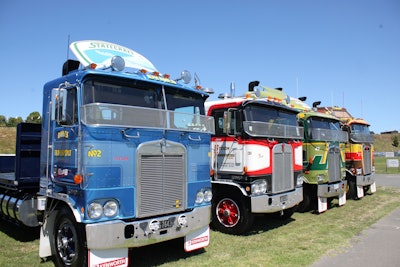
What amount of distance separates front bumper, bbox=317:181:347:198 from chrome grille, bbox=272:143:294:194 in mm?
2229

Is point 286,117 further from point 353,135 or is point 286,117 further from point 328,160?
point 353,135

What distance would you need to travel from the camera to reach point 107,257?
4789 millimetres

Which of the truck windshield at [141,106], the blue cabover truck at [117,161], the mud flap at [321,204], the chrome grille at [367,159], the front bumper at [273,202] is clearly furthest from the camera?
the chrome grille at [367,159]

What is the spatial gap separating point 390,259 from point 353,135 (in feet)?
27.5

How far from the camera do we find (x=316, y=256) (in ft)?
20.1

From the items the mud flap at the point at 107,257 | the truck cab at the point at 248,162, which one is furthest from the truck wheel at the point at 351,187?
the mud flap at the point at 107,257

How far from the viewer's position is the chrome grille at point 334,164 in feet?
35.7

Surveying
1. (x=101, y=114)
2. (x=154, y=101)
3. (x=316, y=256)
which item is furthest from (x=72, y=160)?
(x=316, y=256)

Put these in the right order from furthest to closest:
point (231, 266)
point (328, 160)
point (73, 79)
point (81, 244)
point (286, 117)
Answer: point (328, 160) → point (286, 117) → point (231, 266) → point (73, 79) → point (81, 244)

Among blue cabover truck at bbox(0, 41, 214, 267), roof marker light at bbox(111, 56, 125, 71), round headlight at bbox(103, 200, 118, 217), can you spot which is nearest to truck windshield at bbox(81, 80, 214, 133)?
blue cabover truck at bbox(0, 41, 214, 267)

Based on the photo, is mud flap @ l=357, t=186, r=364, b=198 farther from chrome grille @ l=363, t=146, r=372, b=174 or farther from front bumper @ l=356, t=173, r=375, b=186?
chrome grille @ l=363, t=146, r=372, b=174

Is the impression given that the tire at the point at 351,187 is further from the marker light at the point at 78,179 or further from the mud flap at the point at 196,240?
the marker light at the point at 78,179

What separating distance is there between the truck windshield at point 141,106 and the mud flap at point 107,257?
5.78 feet

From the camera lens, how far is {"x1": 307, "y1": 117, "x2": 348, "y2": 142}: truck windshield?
10758 millimetres
